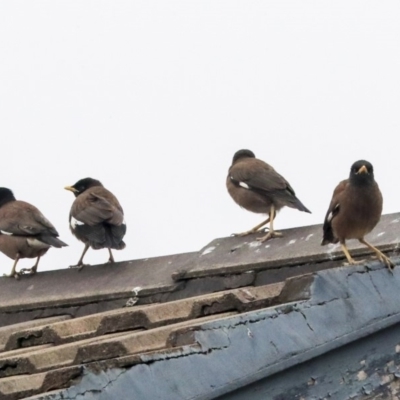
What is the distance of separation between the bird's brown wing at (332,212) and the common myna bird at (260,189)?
270 cm

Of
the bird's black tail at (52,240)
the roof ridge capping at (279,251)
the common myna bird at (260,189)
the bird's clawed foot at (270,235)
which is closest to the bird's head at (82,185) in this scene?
the bird's black tail at (52,240)

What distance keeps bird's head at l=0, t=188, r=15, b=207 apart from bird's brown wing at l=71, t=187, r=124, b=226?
174 cm

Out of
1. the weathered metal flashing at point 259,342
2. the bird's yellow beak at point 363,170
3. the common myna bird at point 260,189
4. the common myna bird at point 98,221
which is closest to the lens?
the weathered metal flashing at point 259,342

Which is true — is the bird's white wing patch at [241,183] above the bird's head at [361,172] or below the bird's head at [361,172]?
below

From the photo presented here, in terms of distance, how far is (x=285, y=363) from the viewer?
12.7 feet

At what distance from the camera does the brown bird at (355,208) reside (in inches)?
234

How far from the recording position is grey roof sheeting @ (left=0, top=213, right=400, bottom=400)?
341cm

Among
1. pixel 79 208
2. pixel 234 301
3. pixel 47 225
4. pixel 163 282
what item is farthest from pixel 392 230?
pixel 47 225

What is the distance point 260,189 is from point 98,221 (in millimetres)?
1453

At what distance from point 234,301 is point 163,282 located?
5.70ft

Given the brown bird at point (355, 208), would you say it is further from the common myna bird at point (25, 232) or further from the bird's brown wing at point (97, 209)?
the common myna bird at point (25, 232)

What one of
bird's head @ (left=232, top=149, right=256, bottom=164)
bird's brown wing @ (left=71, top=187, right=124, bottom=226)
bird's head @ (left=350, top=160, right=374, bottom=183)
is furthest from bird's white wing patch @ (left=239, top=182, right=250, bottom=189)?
bird's head @ (left=350, top=160, right=374, bottom=183)

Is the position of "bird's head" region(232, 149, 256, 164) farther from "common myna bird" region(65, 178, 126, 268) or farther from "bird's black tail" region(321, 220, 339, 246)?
"bird's black tail" region(321, 220, 339, 246)

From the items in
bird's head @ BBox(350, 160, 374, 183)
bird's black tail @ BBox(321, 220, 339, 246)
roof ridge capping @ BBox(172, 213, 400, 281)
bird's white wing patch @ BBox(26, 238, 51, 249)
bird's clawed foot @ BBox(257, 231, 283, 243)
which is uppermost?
bird's head @ BBox(350, 160, 374, 183)
